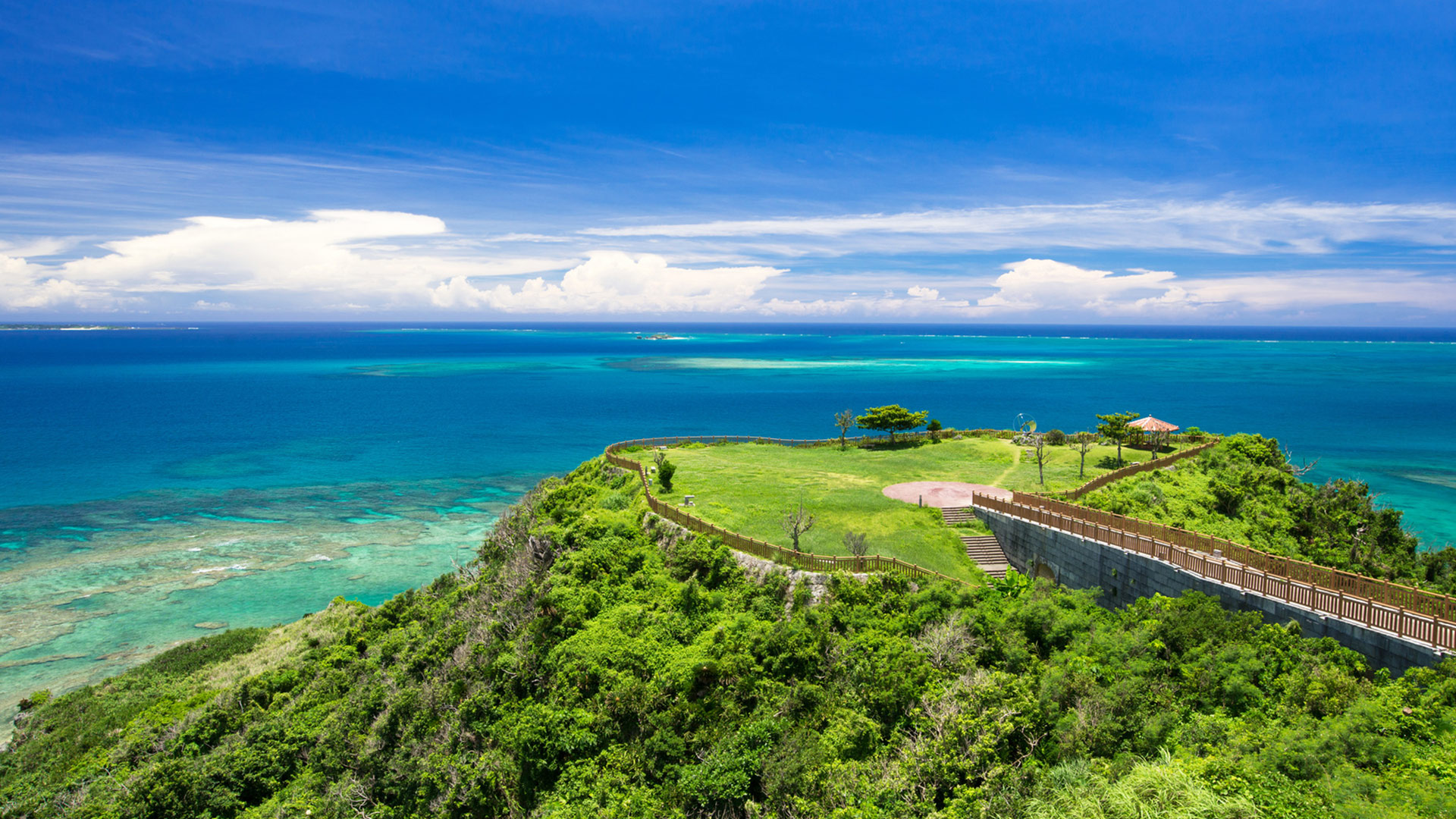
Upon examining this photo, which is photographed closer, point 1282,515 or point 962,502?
point 962,502

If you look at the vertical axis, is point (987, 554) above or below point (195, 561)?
above

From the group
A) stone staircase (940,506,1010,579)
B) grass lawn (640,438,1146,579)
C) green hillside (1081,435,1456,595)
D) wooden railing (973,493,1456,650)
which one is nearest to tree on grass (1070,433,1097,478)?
grass lawn (640,438,1146,579)

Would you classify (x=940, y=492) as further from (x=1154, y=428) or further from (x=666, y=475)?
(x=1154, y=428)

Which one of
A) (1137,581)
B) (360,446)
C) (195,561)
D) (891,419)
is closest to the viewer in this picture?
(1137,581)

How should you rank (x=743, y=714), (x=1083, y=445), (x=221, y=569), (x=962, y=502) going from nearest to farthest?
(x=743, y=714)
(x=962, y=502)
(x=1083, y=445)
(x=221, y=569)

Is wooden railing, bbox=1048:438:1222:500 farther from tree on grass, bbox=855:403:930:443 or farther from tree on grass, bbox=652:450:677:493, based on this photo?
tree on grass, bbox=652:450:677:493

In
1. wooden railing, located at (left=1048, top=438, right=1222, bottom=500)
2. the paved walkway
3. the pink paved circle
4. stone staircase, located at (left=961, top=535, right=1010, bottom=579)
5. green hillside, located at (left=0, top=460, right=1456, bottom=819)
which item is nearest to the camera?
green hillside, located at (left=0, top=460, right=1456, bottom=819)

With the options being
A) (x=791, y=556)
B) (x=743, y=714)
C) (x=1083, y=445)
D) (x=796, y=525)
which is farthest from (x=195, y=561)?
(x=1083, y=445)

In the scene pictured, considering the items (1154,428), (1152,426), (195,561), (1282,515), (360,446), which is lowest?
(195,561)
